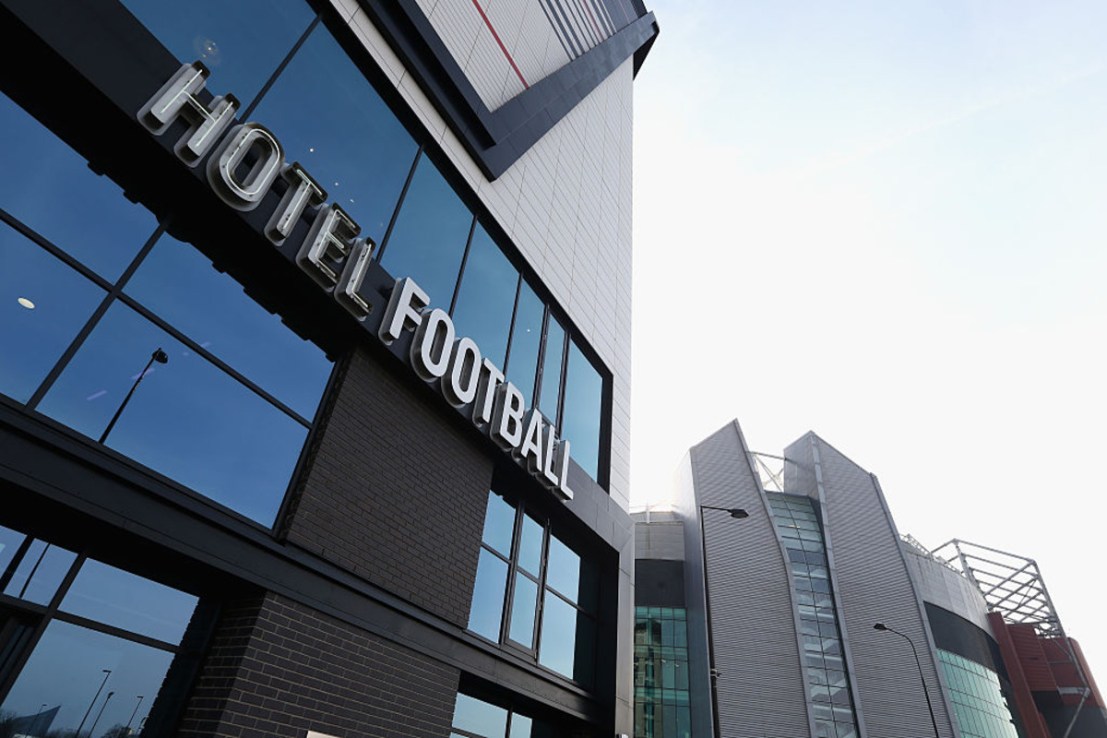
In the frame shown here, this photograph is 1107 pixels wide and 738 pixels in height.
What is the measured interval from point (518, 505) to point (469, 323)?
3.81 metres

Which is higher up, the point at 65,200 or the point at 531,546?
the point at 65,200

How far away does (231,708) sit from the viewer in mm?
5926

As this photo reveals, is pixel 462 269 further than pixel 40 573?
Yes

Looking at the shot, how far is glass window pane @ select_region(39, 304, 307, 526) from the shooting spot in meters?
5.86

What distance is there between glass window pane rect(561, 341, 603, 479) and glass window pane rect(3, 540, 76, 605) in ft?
32.5

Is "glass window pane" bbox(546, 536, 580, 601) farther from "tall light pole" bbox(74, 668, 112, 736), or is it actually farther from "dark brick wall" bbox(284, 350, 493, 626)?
"tall light pole" bbox(74, 668, 112, 736)

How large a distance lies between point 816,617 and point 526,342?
33.2 m

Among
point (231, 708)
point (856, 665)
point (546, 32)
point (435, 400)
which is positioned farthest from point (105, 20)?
point (856, 665)

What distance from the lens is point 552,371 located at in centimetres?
1455

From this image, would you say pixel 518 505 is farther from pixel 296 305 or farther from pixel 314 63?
pixel 314 63

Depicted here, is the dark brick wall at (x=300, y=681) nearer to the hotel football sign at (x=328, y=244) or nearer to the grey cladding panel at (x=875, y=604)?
the hotel football sign at (x=328, y=244)

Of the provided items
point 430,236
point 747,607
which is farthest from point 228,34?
point 747,607

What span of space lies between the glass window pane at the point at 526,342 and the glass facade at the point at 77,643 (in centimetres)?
742

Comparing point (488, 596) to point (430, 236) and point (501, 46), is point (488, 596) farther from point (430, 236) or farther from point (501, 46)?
point (501, 46)
